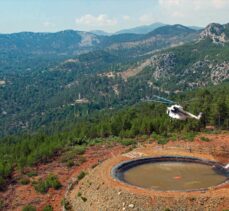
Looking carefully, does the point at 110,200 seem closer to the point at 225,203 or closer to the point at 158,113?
the point at 225,203

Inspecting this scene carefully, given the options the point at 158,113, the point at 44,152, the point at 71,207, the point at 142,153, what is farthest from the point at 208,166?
A: the point at 158,113

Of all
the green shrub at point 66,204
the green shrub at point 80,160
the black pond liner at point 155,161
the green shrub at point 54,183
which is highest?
the black pond liner at point 155,161

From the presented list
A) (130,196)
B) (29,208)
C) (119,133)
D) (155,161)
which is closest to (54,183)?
(29,208)

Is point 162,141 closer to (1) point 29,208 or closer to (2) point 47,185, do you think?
(2) point 47,185

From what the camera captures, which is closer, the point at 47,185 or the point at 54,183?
the point at 54,183

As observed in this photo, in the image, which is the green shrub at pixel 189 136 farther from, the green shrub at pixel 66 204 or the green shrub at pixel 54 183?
the green shrub at pixel 66 204

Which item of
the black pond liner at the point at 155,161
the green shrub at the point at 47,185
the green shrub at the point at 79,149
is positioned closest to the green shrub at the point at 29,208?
the green shrub at the point at 47,185

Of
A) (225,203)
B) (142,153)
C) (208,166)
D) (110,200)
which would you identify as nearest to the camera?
(225,203)

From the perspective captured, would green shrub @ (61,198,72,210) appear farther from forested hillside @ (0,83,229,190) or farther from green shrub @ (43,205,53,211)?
forested hillside @ (0,83,229,190)
